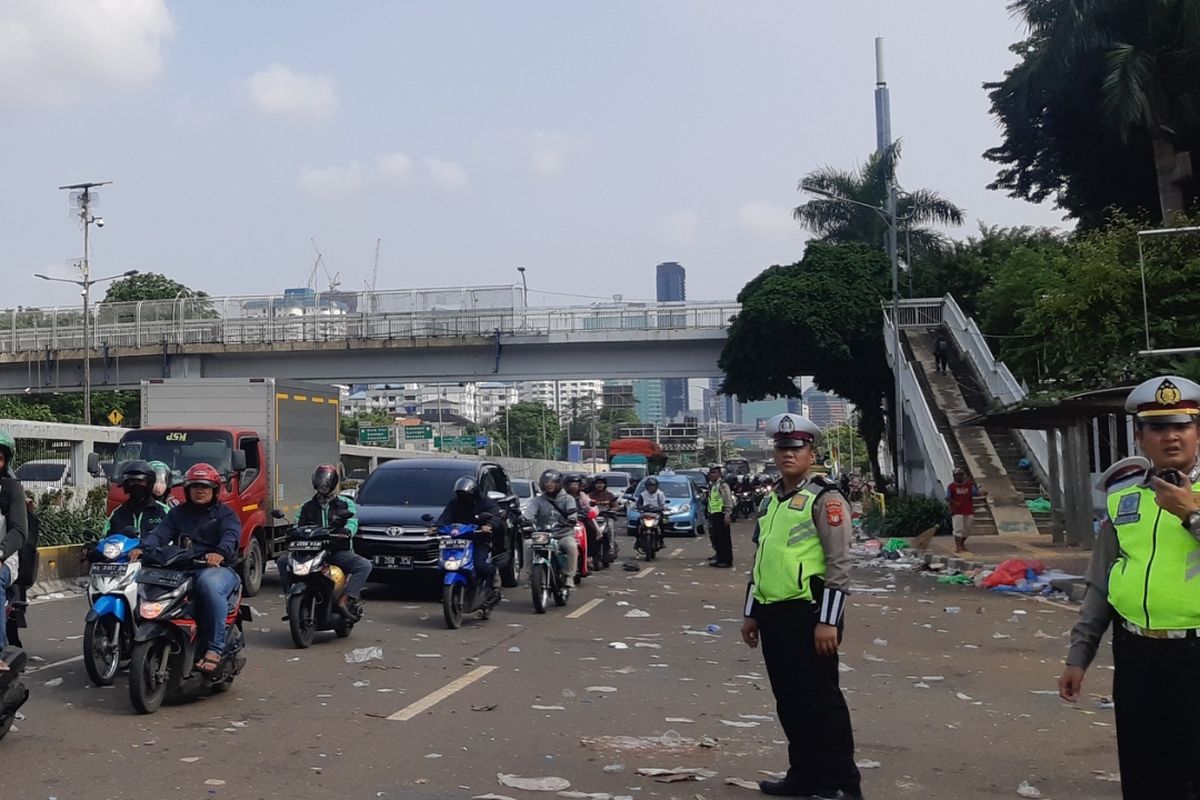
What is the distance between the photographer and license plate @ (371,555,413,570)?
14648 mm

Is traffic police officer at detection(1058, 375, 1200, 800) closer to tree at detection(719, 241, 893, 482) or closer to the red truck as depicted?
the red truck

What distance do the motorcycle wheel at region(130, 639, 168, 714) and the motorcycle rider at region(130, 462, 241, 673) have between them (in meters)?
0.26

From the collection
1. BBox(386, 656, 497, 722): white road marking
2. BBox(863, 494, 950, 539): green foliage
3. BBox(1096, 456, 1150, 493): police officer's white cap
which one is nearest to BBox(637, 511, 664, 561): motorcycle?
BBox(863, 494, 950, 539): green foliage

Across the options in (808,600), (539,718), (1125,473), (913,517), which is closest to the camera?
(1125,473)

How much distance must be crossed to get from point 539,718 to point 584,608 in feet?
22.1

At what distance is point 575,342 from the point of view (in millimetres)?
43500

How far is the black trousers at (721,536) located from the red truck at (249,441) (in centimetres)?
651

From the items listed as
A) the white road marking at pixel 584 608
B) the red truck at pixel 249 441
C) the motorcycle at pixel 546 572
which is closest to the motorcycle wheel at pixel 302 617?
the motorcycle at pixel 546 572

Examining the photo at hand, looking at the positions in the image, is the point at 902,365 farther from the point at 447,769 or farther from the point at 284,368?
the point at 447,769

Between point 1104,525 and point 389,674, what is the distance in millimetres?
6539

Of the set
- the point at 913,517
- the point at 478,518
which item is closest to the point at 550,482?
the point at 478,518

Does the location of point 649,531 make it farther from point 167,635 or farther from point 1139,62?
point 1139,62

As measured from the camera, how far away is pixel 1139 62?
97.9ft

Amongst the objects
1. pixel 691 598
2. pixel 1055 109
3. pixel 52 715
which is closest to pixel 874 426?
pixel 1055 109
